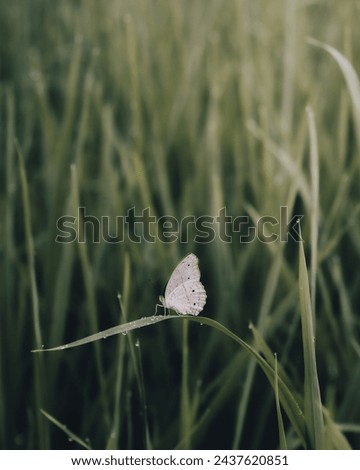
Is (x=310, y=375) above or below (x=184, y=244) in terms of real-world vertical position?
below

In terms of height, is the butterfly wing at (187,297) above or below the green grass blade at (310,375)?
above

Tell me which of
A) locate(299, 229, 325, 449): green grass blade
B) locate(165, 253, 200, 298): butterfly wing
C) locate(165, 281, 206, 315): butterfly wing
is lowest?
locate(299, 229, 325, 449): green grass blade

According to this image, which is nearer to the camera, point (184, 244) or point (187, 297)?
point (187, 297)

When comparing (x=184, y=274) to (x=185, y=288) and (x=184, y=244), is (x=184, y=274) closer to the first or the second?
(x=185, y=288)

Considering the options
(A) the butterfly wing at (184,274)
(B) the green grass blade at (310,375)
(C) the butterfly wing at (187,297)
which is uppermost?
(A) the butterfly wing at (184,274)

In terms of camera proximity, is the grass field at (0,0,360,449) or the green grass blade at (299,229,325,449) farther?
the grass field at (0,0,360,449)

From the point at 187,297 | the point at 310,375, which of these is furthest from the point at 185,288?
the point at 310,375

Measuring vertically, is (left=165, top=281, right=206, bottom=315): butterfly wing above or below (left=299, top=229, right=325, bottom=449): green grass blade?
above
